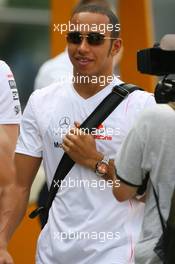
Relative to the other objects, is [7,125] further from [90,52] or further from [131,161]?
[131,161]

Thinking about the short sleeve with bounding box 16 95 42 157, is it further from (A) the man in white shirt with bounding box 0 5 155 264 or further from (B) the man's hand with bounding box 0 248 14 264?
(B) the man's hand with bounding box 0 248 14 264

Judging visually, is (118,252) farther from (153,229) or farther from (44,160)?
(153,229)

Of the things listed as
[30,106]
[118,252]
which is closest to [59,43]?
[30,106]

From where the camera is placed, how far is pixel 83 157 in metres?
5.10

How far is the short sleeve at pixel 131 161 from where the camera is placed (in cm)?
409

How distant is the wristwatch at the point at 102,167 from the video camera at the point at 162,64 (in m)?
1.02

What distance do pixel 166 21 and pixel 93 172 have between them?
13.5 m

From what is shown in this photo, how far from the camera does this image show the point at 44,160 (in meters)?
5.31

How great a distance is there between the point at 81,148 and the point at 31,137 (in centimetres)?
37

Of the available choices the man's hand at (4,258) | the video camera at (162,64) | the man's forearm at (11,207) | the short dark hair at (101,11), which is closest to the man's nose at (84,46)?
the short dark hair at (101,11)

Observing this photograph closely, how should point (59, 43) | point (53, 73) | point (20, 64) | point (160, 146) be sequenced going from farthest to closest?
point (20, 64)
point (59, 43)
point (53, 73)
point (160, 146)

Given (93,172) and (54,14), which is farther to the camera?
(54,14)

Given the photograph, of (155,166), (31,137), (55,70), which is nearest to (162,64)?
(155,166)

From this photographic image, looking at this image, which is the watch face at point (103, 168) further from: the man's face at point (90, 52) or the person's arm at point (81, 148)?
the man's face at point (90, 52)
